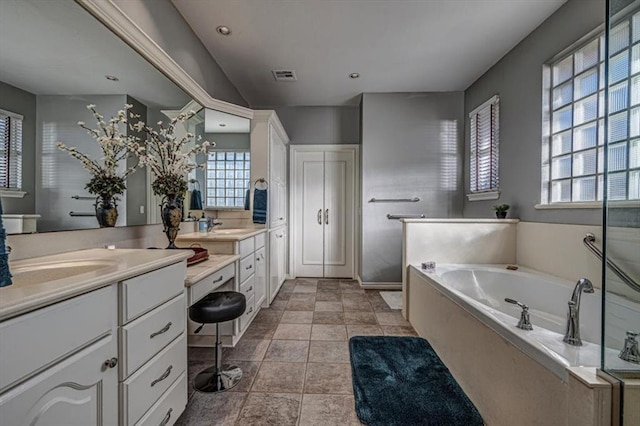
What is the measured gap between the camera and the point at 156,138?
183 cm

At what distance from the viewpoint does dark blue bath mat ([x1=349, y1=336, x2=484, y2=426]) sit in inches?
57.2

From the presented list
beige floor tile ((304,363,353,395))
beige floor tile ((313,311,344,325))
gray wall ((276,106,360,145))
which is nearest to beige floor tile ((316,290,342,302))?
beige floor tile ((313,311,344,325))

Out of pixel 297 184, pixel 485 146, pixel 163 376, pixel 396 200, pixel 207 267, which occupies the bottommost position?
pixel 163 376

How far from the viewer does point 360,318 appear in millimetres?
2814

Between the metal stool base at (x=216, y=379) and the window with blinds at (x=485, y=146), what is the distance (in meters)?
3.09

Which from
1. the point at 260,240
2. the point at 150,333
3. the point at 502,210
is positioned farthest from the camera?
the point at 260,240

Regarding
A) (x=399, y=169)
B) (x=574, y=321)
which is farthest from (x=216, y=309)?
(x=399, y=169)

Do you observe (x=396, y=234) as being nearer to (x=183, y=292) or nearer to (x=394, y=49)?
(x=394, y=49)

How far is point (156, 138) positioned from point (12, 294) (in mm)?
1383

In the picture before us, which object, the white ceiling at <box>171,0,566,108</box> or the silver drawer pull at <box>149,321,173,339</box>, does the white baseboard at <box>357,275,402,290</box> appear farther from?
the silver drawer pull at <box>149,321,173,339</box>

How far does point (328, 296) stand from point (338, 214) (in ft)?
4.38

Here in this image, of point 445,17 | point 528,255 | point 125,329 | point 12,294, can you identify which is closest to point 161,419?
point 125,329

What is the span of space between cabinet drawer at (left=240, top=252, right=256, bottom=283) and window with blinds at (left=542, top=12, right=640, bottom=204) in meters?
2.16

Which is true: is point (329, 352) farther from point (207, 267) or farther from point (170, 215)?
point (170, 215)
